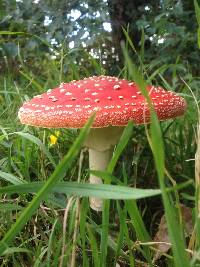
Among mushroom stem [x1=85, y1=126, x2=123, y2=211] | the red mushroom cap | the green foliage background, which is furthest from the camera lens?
mushroom stem [x1=85, y1=126, x2=123, y2=211]

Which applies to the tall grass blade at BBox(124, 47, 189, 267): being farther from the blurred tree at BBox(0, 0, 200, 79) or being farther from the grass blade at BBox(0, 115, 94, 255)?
the blurred tree at BBox(0, 0, 200, 79)

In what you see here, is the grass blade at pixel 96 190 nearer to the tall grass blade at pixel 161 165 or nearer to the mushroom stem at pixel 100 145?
the tall grass blade at pixel 161 165

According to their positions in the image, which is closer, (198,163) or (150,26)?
(198,163)

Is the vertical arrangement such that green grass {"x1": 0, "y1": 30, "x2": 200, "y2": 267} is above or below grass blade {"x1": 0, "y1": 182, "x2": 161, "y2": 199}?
below

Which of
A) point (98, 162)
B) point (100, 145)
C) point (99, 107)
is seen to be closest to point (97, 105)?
point (99, 107)

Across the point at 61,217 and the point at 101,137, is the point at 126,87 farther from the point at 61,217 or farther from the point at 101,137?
the point at 61,217

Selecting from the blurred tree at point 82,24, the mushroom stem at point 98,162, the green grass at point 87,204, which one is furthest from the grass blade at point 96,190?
the blurred tree at point 82,24

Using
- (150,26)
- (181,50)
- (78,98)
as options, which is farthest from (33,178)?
(181,50)

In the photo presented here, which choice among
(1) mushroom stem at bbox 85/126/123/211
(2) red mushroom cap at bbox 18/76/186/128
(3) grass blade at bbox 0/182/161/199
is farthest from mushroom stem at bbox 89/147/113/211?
(3) grass blade at bbox 0/182/161/199
